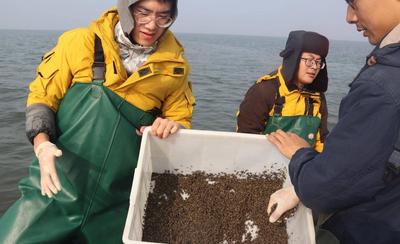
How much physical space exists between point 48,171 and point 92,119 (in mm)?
462

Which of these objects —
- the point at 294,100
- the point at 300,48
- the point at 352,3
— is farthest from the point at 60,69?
the point at 300,48

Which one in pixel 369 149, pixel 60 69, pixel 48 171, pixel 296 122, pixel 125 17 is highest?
pixel 125 17

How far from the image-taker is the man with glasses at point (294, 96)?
12.4 feet

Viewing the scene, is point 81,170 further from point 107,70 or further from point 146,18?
point 146,18

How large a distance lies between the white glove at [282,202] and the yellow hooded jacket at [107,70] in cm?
109

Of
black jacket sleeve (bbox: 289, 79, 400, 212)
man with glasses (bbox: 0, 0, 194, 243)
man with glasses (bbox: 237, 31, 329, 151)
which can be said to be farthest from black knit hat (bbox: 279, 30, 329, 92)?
black jacket sleeve (bbox: 289, 79, 400, 212)

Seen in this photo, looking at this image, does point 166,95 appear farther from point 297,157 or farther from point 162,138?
point 297,157

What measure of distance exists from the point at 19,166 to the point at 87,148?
17.0ft

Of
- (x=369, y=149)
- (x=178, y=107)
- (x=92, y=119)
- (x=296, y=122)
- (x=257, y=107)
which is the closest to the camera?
(x=369, y=149)

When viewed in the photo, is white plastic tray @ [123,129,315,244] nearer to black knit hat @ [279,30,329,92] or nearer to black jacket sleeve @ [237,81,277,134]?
black jacket sleeve @ [237,81,277,134]

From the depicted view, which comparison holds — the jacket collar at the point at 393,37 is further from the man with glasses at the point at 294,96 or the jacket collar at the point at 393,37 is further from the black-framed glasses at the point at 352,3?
the man with glasses at the point at 294,96

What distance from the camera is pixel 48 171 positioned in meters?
2.19

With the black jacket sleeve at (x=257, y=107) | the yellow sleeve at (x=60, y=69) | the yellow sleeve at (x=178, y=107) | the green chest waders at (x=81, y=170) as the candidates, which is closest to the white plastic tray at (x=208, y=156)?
the green chest waders at (x=81, y=170)

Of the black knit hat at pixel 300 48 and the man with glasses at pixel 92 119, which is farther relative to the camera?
the black knit hat at pixel 300 48
